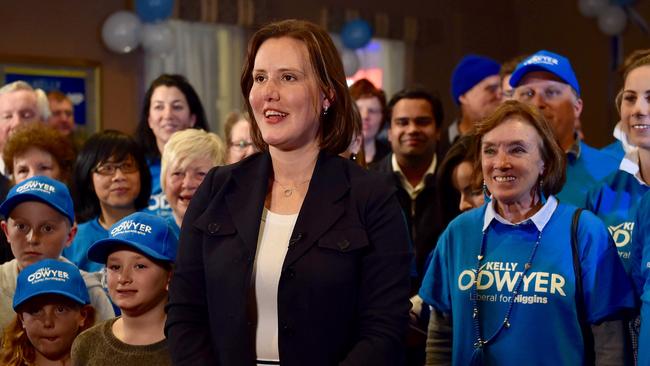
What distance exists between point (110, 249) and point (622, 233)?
154cm

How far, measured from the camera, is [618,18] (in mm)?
8391

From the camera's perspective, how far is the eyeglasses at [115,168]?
3.74 metres

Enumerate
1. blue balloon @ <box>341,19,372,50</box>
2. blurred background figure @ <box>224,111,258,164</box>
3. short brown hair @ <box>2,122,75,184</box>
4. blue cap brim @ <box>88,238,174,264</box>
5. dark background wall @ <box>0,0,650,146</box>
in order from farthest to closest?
blue balloon @ <box>341,19,372,50</box>, dark background wall @ <box>0,0,650,146</box>, blurred background figure @ <box>224,111,258,164</box>, short brown hair @ <box>2,122,75,184</box>, blue cap brim @ <box>88,238,174,264</box>

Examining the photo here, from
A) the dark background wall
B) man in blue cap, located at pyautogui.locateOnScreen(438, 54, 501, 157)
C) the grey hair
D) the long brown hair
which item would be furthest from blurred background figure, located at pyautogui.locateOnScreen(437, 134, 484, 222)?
the dark background wall

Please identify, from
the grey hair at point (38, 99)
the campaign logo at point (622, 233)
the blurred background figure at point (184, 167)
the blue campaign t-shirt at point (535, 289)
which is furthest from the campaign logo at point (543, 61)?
the grey hair at point (38, 99)

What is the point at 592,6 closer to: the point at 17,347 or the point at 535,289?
the point at 535,289

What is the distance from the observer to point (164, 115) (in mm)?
4262

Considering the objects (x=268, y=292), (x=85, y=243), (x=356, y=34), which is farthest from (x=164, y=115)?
(x=356, y=34)

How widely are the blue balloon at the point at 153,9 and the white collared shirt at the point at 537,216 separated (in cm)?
535

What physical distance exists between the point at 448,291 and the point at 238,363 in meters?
0.96

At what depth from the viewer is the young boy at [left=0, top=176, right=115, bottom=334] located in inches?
122

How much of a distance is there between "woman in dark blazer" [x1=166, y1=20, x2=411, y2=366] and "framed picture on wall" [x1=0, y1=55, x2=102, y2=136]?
5.98m

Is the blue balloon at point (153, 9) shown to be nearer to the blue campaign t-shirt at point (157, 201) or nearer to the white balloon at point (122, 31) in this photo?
the white balloon at point (122, 31)

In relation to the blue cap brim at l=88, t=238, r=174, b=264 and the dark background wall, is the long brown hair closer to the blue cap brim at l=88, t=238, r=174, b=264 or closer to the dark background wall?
the blue cap brim at l=88, t=238, r=174, b=264
